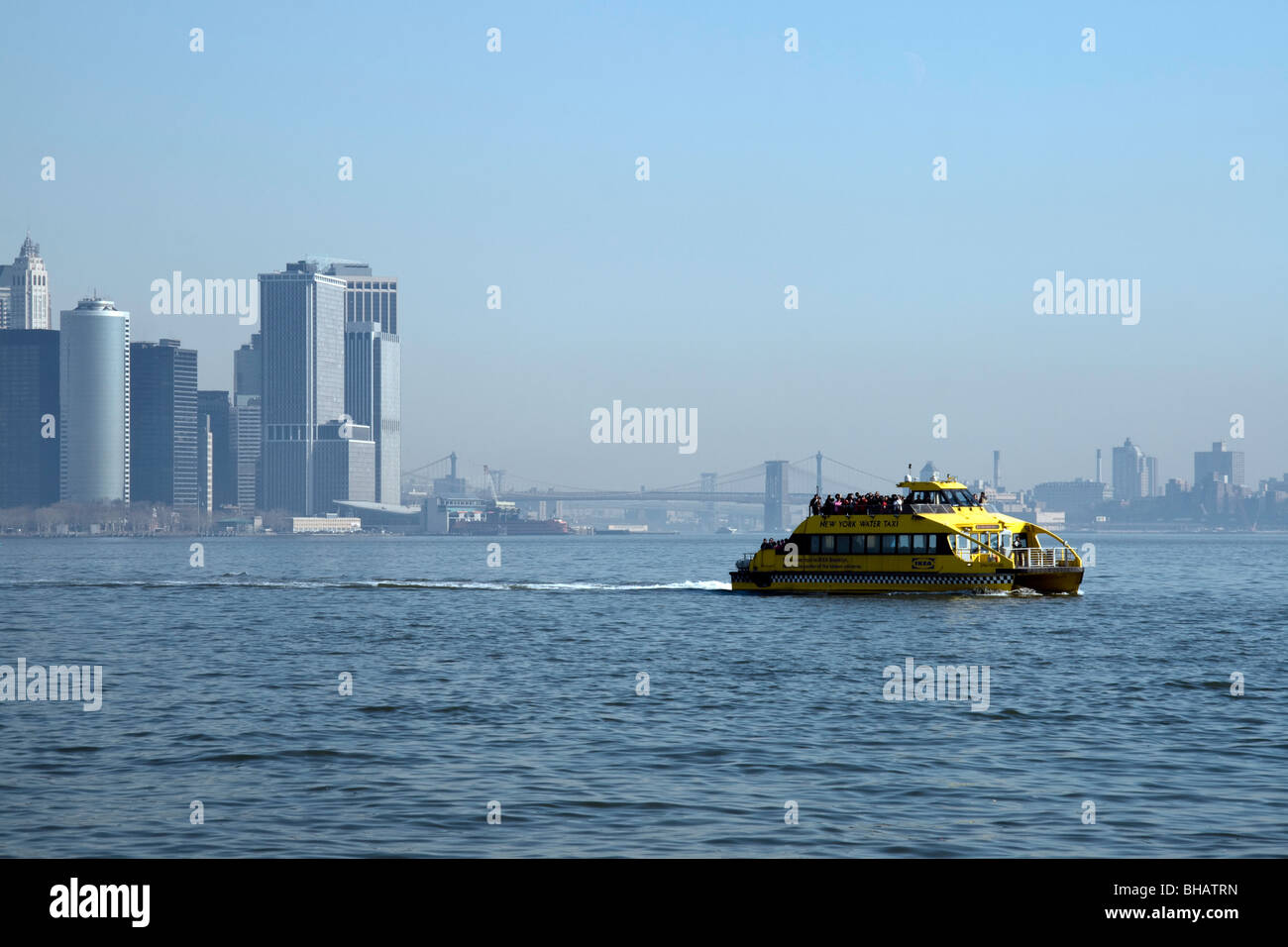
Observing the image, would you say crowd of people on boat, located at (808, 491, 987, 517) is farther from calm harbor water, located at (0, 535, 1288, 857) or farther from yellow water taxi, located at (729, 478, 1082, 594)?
calm harbor water, located at (0, 535, 1288, 857)

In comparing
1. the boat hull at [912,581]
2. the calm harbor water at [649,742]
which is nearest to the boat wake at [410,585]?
the boat hull at [912,581]

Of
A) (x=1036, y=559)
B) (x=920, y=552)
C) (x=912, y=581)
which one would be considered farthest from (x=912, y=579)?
(x=1036, y=559)

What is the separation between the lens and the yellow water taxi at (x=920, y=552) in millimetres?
61594

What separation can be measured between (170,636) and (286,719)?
22.7m

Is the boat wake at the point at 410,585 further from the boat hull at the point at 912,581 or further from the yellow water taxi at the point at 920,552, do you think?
the yellow water taxi at the point at 920,552

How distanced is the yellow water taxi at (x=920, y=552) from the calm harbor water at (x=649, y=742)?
8926mm

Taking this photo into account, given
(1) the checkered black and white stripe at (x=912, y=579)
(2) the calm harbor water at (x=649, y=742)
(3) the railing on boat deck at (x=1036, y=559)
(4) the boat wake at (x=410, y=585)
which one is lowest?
(4) the boat wake at (x=410, y=585)

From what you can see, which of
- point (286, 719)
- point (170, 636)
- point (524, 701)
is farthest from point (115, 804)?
point (170, 636)

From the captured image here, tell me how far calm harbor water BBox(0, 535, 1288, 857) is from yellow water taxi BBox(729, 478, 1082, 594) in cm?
893

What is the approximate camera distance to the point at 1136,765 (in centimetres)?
2194

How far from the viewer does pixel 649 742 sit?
2420 centimetres

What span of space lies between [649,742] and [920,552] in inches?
1555

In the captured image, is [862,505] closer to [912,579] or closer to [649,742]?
[912,579]
